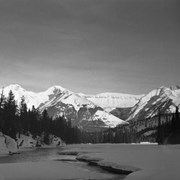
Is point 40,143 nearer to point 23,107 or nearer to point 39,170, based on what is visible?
point 23,107

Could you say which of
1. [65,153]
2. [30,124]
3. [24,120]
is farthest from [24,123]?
[65,153]

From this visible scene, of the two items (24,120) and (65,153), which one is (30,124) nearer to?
(24,120)

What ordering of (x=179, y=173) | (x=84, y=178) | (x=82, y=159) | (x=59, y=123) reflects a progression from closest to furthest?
(x=179, y=173) → (x=84, y=178) → (x=82, y=159) → (x=59, y=123)

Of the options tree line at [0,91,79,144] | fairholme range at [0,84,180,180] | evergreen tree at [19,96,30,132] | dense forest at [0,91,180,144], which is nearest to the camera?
fairholme range at [0,84,180,180]

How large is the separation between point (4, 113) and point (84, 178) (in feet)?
263

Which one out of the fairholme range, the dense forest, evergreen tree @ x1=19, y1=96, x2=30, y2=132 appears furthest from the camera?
evergreen tree @ x1=19, y1=96, x2=30, y2=132

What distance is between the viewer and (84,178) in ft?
88.7

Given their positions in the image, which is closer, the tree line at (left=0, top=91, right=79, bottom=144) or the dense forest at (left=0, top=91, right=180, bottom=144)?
the tree line at (left=0, top=91, right=79, bottom=144)

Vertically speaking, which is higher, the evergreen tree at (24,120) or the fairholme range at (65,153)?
the evergreen tree at (24,120)

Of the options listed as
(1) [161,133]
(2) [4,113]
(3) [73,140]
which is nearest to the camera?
(2) [4,113]

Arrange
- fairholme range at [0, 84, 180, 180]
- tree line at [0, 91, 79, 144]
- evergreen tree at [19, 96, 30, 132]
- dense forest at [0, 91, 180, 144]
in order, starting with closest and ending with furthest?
fairholme range at [0, 84, 180, 180]
tree line at [0, 91, 79, 144]
dense forest at [0, 91, 180, 144]
evergreen tree at [19, 96, 30, 132]

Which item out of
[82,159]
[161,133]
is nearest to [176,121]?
[161,133]

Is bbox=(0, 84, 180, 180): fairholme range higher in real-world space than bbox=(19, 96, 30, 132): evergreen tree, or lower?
lower

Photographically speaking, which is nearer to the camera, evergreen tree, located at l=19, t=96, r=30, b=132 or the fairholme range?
the fairholme range
